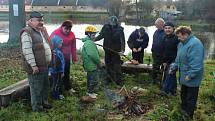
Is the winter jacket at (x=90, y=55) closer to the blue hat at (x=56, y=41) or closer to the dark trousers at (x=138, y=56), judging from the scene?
the blue hat at (x=56, y=41)

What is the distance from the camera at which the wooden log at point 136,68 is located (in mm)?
8925

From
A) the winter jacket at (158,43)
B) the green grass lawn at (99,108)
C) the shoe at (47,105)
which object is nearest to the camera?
the green grass lawn at (99,108)

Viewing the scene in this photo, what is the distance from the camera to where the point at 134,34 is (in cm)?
887

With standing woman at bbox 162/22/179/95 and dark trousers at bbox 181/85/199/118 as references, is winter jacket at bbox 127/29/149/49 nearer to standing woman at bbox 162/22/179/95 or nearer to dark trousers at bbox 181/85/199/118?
standing woman at bbox 162/22/179/95

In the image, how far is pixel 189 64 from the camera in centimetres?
582

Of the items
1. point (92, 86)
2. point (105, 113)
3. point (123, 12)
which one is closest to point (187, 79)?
point (105, 113)

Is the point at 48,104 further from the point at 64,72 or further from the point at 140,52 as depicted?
the point at 140,52

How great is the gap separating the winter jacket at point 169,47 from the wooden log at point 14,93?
291 cm

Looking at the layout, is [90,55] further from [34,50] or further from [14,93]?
[14,93]

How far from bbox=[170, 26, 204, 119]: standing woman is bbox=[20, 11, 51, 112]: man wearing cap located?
7.32ft

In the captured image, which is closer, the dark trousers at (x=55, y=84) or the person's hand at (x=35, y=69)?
the person's hand at (x=35, y=69)

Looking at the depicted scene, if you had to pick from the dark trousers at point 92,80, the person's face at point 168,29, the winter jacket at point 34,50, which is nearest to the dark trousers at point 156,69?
the person's face at point 168,29

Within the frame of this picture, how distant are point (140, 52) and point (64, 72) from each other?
2.47m

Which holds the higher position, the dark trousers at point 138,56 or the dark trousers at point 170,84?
the dark trousers at point 138,56
